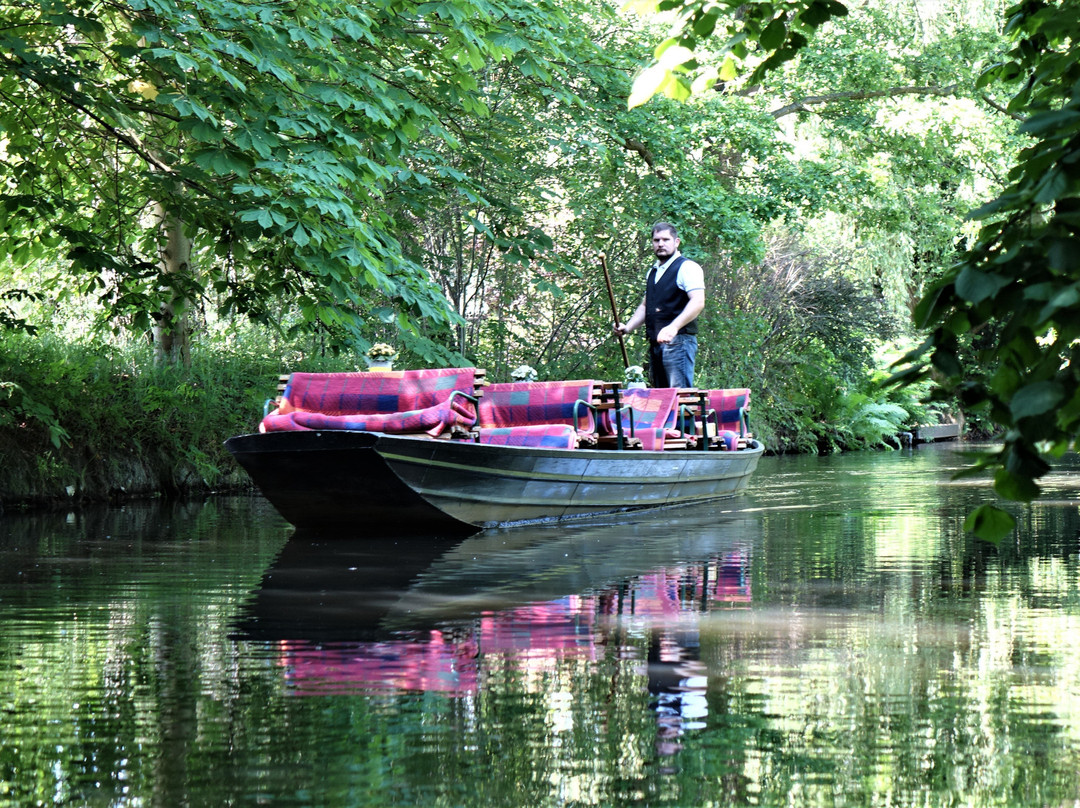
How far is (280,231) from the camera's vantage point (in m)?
10.5

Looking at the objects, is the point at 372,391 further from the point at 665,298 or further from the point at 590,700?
the point at 590,700

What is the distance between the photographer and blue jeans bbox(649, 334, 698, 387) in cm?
1324

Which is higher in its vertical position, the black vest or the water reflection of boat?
the black vest

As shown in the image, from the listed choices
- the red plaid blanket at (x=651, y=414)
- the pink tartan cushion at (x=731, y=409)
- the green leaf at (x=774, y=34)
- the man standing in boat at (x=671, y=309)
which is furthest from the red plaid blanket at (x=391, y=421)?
the green leaf at (x=774, y=34)

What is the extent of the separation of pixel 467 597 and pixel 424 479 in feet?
10.8

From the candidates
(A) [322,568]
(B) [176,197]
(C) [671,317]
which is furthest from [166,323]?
(A) [322,568]

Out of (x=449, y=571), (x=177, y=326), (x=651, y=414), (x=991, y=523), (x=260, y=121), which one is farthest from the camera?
(x=177, y=326)

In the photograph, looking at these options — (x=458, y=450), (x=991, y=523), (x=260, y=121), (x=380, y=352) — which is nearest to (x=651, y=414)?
(x=380, y=352)

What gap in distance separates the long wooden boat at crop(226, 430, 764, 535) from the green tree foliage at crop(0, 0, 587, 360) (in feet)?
5.42

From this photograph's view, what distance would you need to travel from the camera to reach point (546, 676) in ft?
14.8

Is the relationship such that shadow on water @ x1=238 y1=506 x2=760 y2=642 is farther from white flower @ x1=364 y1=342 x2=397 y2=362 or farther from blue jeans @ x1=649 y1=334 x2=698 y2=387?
blue jeans @ x1=649 y1=334 x2=698 y2=387

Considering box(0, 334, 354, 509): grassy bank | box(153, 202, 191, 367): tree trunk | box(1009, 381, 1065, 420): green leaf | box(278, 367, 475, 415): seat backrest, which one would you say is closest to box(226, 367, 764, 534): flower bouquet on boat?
box(278, 367, 475, 415): seat backrest

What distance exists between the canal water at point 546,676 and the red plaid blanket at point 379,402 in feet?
4.21

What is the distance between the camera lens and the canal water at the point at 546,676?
323 centimetres
